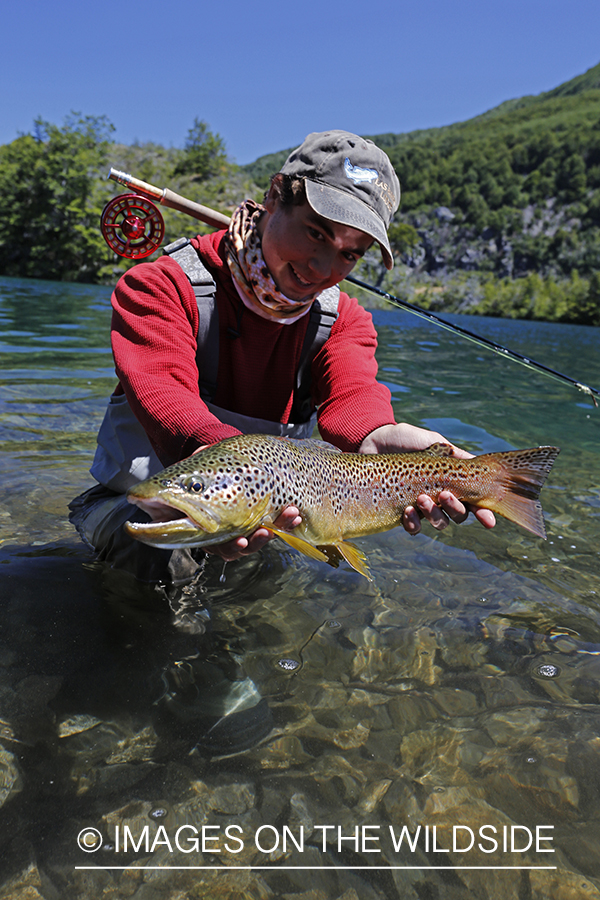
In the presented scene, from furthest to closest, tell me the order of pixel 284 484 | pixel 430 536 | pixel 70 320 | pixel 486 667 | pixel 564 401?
pixel 70 320
pixel 564 401
pixel 430 536
pixel 486 667
pixel 284 484

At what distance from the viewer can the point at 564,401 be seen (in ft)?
41.2

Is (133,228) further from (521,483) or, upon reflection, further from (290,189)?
(521,483)

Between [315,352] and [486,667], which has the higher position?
[315,352]

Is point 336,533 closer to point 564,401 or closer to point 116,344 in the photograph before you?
point 116,344

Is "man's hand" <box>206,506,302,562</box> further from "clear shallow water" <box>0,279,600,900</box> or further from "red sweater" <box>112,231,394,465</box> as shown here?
"clear shallow water" <box>0,279,600,900</box>

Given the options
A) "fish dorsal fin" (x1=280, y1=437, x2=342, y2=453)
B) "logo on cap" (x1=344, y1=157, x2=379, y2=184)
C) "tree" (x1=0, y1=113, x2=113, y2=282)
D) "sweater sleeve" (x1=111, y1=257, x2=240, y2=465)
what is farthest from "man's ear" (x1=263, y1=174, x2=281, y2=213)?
"tree" (x1=0, y1=113, x2=113, y2=282)

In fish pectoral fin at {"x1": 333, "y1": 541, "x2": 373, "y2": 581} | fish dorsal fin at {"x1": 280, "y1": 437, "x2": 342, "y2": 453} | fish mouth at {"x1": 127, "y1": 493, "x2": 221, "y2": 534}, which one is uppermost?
fish dorsal fin at {"x1": 280, "y1": 437, "x2": 342, "y2": 453}

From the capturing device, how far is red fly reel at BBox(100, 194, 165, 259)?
483cm

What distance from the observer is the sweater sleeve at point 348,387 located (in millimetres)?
3605

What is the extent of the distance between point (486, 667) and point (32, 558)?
303cm

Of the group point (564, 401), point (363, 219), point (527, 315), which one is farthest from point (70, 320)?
point (527, 315)

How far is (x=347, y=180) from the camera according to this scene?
306cm

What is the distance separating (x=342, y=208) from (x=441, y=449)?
141cm

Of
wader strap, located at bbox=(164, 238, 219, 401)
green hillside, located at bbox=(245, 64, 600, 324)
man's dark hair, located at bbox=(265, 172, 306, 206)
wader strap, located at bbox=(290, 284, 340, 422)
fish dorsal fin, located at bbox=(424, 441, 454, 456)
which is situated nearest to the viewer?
man's dark hair, located at bbox=(265, 172, 306, 206)
